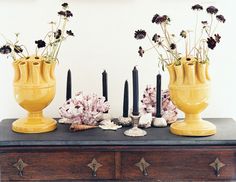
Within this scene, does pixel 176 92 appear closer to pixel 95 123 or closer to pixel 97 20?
pixel 95 123

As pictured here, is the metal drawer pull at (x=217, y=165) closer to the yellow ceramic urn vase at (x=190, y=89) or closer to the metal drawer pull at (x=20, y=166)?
the yellow ceramic urn vase at (x=190, y=89)

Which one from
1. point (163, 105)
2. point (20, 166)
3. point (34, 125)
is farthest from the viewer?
point (163, 105)

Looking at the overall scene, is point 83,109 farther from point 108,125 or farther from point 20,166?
point 20,166

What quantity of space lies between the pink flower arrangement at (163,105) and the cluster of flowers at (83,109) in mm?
183

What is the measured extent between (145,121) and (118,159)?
0.23 metres

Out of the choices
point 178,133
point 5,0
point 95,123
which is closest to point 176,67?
point 178,133

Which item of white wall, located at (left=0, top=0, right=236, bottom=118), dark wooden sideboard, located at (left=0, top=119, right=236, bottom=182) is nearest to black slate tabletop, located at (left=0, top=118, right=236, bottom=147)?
dark wooden sideboard, located at (left=0, top=119, right=236, bottom=182)

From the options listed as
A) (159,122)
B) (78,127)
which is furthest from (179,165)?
(78,127)

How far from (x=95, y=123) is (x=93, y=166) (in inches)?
9.1

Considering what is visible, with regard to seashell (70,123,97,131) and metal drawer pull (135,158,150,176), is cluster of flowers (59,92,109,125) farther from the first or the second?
metal drawer pull (135,158,150,176)

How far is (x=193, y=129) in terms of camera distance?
57.8 inches

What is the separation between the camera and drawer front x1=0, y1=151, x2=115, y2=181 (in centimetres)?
142

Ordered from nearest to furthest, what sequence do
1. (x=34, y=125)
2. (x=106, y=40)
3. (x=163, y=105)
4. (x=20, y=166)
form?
(x=20, y=166)
(x=34, y=125)
(x=163, y=105)
(x=106, y=40)

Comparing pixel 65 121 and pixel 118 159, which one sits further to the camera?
pixel 65 121
